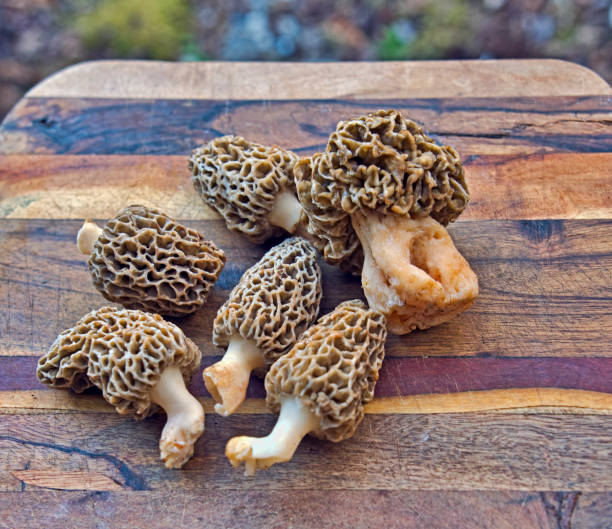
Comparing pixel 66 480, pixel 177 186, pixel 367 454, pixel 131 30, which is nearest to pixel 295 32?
pixel 131 30

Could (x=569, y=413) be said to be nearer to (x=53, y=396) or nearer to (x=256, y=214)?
(x=256, y=214)

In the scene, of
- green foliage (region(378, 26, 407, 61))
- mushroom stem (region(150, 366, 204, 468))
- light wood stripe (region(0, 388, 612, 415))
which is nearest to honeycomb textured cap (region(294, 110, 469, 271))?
light wood stripe (region(0, 388, 612, 415))

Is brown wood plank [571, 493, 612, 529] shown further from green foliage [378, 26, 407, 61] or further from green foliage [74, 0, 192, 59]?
green foliage [74, 0, 192, 59]

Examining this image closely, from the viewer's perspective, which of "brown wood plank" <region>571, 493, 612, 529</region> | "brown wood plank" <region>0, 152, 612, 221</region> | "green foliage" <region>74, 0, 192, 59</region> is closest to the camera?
"brown wood plank" <region>571, 493, 612, 529</region>

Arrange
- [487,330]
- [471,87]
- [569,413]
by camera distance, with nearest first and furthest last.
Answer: [569,413], [487,330], [471,87]

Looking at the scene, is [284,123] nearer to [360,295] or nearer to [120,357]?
[360,295]

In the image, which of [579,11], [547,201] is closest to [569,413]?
[547,201]
